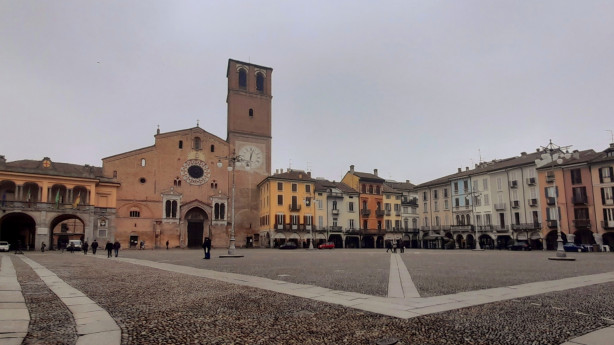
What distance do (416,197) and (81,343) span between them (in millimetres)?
75510

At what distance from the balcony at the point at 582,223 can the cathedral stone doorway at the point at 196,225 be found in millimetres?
48266

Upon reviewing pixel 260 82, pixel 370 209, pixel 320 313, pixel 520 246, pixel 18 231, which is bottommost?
pixel 520 246

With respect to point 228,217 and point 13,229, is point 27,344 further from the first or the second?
point 13,229

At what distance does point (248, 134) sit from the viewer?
63.1 meters

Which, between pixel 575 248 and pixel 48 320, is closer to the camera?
pixel 48 320

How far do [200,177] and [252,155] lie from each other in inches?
353

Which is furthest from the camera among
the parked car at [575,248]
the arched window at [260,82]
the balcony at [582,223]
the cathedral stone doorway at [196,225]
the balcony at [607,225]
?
the arched window at [260,82]

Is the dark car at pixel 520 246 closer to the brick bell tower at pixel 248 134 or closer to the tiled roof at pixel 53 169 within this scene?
the brick bell tower at pixel 248 134

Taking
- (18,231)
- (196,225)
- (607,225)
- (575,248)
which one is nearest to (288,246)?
(196,225)

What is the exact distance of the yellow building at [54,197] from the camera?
44.7 metres

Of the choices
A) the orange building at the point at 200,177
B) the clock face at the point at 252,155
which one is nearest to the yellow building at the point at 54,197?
the orange building at the point at 200,177

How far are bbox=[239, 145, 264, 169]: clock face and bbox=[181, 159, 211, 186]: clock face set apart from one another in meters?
6.24

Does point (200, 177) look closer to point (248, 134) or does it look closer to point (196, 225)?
point (196, 225)

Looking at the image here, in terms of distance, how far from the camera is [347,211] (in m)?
66.0
